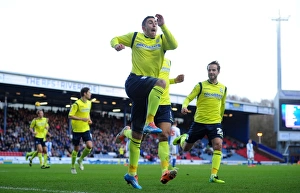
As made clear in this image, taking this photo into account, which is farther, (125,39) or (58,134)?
(58,134)

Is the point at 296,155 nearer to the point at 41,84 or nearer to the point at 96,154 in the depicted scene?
the point at 96,154

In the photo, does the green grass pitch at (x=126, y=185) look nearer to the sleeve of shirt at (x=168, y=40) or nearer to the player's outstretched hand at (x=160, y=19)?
the sleeve of shirt at (x=168, y=40)

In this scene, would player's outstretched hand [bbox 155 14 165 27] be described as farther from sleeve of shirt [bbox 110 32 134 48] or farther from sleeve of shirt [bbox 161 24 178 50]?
sleeve of shirt [bbox 110 32 134 48]

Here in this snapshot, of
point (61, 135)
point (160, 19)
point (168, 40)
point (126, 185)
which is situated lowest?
point (61, 135)

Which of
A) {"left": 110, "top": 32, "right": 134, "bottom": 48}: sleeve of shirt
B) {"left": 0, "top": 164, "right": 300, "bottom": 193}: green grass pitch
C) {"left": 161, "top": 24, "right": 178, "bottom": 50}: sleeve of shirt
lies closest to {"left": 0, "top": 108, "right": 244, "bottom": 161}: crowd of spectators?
{"left": 0, "top": 164, "right": 300, "bottom": 193}: green grass pitch

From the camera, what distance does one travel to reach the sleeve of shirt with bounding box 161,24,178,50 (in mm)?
7395

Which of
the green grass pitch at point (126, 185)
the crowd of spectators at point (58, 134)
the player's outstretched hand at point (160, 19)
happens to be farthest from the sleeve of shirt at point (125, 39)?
the crowd of spectators at point (58, 134)

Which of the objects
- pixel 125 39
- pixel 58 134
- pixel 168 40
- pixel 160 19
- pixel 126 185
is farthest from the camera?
pixel 58 134

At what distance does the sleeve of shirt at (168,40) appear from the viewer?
7.39m

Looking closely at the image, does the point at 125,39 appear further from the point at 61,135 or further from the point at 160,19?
the point at 61,135

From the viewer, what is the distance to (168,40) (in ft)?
24.6

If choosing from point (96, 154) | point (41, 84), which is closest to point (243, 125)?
point (96, 154)

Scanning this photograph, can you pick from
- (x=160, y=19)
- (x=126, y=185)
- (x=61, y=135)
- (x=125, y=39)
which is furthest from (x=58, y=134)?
(x=160, y=19)

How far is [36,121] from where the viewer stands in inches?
782
